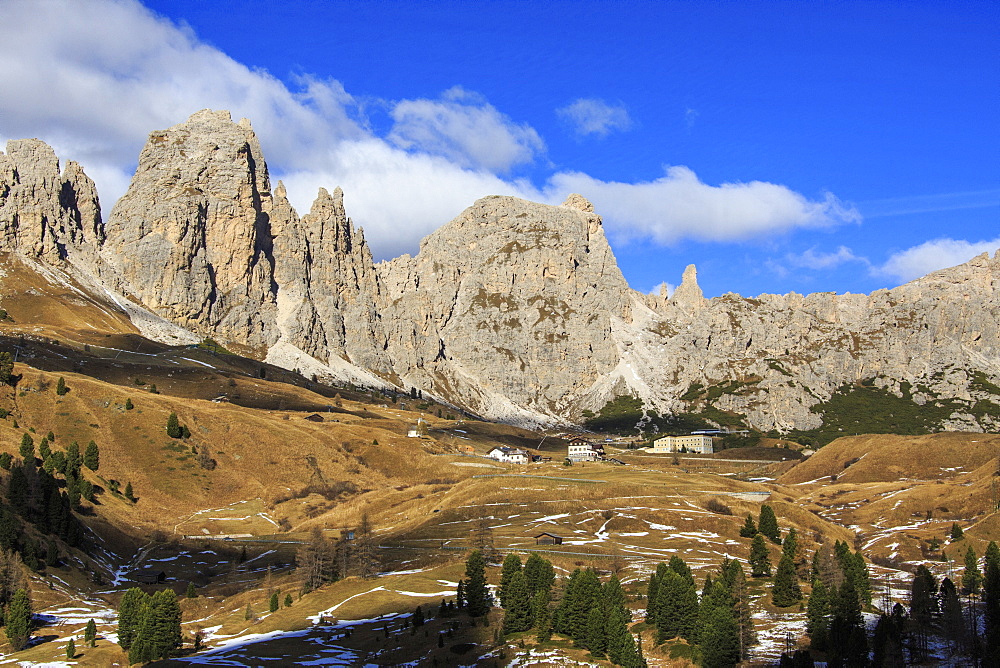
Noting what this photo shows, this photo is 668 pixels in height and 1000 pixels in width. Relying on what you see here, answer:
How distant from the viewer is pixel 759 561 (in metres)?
108

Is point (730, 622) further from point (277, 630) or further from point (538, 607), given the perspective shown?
point (277, 630)

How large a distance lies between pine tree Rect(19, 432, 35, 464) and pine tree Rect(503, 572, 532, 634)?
3160 inches

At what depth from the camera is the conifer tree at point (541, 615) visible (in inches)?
3322

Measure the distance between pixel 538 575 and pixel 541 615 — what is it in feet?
19.9

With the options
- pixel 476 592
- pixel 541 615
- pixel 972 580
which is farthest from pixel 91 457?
pixel 972 580

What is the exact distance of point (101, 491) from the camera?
144375mm

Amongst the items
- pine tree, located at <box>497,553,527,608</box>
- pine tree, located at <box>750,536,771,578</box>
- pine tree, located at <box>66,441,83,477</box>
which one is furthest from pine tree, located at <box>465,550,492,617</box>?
pine tree, located at <box>66,441,83,477</box>

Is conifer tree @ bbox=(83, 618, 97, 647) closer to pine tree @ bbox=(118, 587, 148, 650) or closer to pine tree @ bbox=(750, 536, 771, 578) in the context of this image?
pine tree @ bbox=(118, 587, 148, 650)

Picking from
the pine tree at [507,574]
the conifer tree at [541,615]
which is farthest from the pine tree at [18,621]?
the conifer tree at [541,615]

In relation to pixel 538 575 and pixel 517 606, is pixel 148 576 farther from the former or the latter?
pixel 517 606

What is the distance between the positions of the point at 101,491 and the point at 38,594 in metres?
44.1

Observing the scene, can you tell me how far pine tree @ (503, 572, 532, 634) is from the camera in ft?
285

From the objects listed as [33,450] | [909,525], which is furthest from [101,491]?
[909,525]

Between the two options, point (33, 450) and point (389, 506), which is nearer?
point (33, 450)
